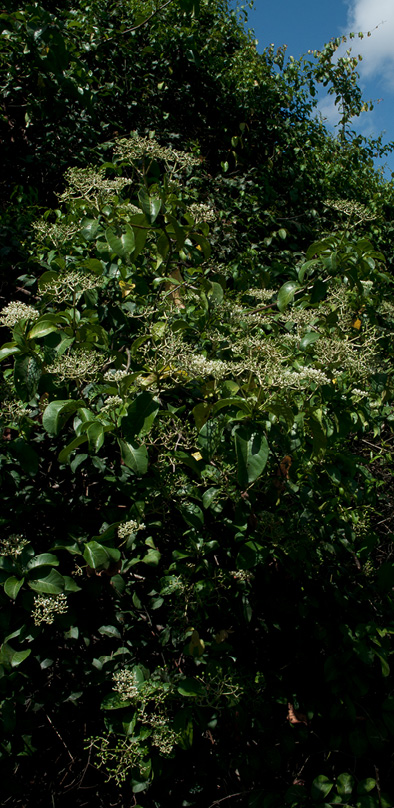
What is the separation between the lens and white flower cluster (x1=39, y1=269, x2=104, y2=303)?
6.36ft

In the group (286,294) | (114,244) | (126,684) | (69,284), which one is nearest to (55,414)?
(69,284)

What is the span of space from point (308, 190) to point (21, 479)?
12.1 ft

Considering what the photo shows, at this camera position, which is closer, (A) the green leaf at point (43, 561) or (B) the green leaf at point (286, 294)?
(A) the green leaf at point (43, 561)

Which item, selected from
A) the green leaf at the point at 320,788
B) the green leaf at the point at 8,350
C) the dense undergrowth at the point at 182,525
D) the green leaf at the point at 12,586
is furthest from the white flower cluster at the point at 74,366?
the green leaf at the point at 320,788

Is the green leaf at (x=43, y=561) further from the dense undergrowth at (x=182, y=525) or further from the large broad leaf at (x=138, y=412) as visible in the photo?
the large broad leaf at (x=138, y=412)

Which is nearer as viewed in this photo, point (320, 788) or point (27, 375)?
→ point (27, 375)

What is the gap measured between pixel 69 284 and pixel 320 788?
6.24 ft

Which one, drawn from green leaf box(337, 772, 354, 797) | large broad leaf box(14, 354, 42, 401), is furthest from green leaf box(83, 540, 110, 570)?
green leaf box(337, 772, 354, 797)

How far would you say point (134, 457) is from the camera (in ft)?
5.01

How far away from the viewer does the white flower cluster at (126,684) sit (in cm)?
175

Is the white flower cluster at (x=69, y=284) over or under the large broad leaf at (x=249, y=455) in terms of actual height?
over

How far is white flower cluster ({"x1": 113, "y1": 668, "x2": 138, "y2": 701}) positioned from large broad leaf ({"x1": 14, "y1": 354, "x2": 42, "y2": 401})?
0.94 meters

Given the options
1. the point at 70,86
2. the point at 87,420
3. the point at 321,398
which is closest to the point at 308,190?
the point at 70,86

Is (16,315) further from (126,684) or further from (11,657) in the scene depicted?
(126,684)
